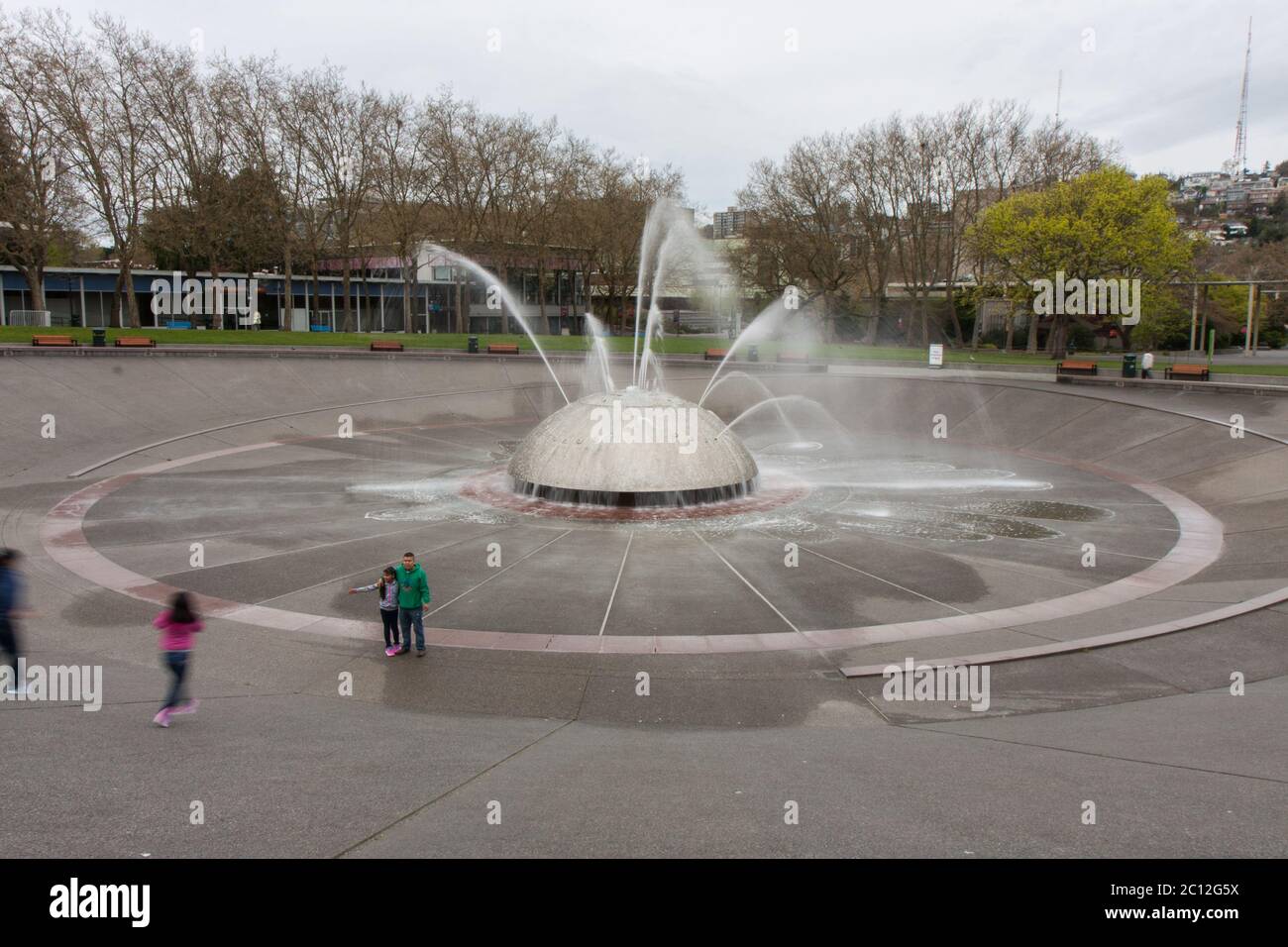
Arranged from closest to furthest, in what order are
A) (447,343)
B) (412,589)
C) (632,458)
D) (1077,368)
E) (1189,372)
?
1. (412,589)
2. (632,458)
3. (1189,372)
4. (1077,368)
5. (447,343)

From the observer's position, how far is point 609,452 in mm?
20078

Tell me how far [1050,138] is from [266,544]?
6021cm

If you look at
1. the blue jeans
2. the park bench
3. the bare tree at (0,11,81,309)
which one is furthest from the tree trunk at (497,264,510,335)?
the blue jeans

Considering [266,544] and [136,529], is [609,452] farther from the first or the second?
[136,529]

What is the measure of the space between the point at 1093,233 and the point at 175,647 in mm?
49144

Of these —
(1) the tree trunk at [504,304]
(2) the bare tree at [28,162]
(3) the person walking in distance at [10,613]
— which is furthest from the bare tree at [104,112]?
(3) the person walking in distance at [10,613]

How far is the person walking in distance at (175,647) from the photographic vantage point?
352 inches

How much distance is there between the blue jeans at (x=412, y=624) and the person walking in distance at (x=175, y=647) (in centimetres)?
278

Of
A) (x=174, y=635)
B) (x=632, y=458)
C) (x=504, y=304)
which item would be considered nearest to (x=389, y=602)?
(x=174, y=635)

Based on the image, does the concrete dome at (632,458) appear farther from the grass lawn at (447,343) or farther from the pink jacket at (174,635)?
the grass lawn at (447,343)

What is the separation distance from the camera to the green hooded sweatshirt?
11266 mm

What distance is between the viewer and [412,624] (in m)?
11.7

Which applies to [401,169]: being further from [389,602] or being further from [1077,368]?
[389,602]

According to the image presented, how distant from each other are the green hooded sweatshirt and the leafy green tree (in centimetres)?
4517
